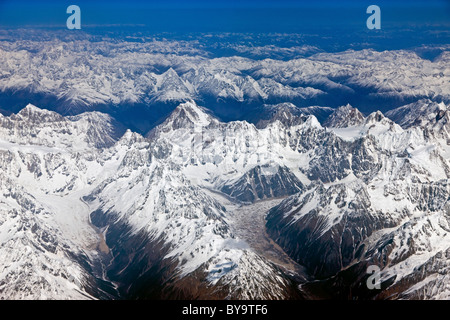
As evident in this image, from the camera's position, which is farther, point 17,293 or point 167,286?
point 167,286
